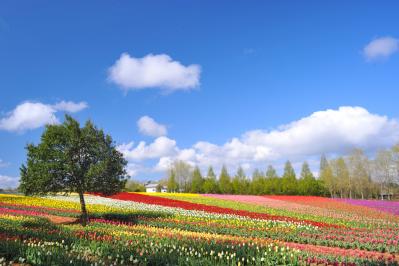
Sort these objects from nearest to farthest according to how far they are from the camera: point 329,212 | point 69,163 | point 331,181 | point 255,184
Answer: point 69,163 → point 329,212 → point 331,181 → point 255,184

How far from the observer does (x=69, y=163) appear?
22.8 m

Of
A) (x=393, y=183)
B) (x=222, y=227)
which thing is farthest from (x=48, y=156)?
(x=393, y=183)

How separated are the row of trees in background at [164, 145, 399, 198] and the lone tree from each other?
5412 cm

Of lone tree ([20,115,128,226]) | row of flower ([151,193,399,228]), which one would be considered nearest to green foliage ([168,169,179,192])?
row of flower ([151,193,399,228])

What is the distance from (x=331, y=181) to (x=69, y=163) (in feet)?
207

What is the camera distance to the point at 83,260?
30.8 ft

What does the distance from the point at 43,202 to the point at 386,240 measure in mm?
30341

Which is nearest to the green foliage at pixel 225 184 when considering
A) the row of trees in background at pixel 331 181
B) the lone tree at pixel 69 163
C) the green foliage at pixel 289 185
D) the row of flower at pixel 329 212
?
the row of trees in background at pixel 331 181

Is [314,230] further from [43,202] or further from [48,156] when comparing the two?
[43,202]

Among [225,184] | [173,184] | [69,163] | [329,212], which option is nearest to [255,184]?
[225,184]

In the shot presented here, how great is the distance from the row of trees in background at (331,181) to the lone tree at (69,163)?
178ft

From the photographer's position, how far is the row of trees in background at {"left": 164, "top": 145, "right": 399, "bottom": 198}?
69.0m

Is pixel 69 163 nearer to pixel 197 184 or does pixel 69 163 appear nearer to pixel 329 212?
pixel 329 212

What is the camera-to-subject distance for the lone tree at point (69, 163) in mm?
22766
